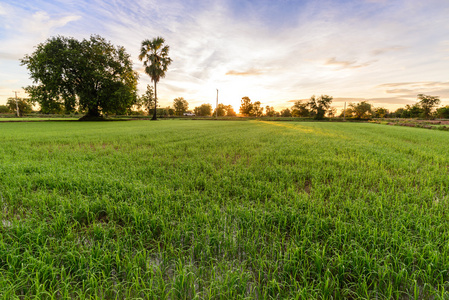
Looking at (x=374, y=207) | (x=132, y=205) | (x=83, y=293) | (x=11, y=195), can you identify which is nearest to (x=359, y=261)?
(x=374, y=207)

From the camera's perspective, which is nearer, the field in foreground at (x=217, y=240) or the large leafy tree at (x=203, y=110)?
the field in foreground at (x=217, y=240)

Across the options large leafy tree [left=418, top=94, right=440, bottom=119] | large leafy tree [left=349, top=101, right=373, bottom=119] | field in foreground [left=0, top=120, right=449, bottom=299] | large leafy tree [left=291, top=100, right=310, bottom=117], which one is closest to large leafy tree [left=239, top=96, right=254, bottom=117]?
large leafy tree [left=291, top=100, right=310, bottom=117]

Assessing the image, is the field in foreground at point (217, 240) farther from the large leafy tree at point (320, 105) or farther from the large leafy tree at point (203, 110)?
the large leafy tree at point (203, 110)

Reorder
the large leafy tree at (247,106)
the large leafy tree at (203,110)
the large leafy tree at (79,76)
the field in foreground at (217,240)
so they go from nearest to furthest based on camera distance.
Result: 1. the field in foreground at (217,240)
2. the large leafy tree at (79,76)
3. the large leafy tree at (247,106)
4. the large leafy tree at (203,110)

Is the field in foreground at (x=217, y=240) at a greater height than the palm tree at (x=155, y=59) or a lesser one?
lesser

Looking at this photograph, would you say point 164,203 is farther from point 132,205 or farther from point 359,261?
point 359,261

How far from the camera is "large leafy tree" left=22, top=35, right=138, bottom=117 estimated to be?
28.0 m

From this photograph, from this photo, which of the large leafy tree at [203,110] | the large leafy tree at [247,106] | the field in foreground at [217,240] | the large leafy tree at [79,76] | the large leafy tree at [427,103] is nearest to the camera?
the field in foreground at [217,240]

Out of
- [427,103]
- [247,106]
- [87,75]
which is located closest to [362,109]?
[427,103]

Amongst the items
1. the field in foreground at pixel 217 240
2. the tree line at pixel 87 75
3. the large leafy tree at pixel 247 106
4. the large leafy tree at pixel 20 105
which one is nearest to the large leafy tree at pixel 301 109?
the large leafy tree at pixel 247 106

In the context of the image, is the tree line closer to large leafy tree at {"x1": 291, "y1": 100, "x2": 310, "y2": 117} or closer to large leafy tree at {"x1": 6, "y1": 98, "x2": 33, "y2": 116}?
large leafy tree at {"x1": 291, "y1": 100, "x2": 310, "y2": 117}

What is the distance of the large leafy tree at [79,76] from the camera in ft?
91.8

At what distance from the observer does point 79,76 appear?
3042 cm

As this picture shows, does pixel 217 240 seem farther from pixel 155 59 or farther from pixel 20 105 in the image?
pixel 20 105
